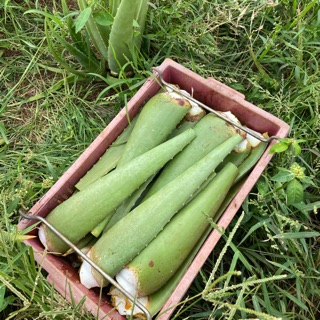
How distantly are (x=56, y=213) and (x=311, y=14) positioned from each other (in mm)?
1381

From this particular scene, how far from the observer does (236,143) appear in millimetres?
1480

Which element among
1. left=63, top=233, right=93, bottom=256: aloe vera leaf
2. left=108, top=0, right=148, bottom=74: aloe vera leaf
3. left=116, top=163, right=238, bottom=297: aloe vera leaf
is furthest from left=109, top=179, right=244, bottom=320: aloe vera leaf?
left=108, top=0, right=148, bottom=74: aloe vera leaf

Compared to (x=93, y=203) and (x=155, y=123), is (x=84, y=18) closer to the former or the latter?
(x=155, y=123)

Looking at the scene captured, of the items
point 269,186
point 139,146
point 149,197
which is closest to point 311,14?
point 269,186

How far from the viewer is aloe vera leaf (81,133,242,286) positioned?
1292 millimetres

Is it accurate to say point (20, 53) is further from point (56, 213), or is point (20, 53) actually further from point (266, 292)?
point (266, 292)

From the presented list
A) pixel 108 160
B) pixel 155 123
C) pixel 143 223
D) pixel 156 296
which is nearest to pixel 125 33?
pixel 155 123

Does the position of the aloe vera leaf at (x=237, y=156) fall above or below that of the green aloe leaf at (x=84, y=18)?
below

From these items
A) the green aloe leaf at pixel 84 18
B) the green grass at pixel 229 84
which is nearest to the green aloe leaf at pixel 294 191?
the green grass at pixel 229 84

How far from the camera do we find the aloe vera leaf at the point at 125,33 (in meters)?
1.54

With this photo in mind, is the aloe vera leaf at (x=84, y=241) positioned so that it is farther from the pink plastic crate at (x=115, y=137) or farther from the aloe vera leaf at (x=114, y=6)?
the aloe vera leaf at (x=114, y=6)

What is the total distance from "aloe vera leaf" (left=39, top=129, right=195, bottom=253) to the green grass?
0.23 metres

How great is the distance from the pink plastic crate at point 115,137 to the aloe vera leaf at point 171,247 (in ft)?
0.15

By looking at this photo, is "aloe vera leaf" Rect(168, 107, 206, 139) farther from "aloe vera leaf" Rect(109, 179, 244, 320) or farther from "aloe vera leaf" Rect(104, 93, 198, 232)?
"aloe vera leaf" Rect(109, 179, 244, 320)
